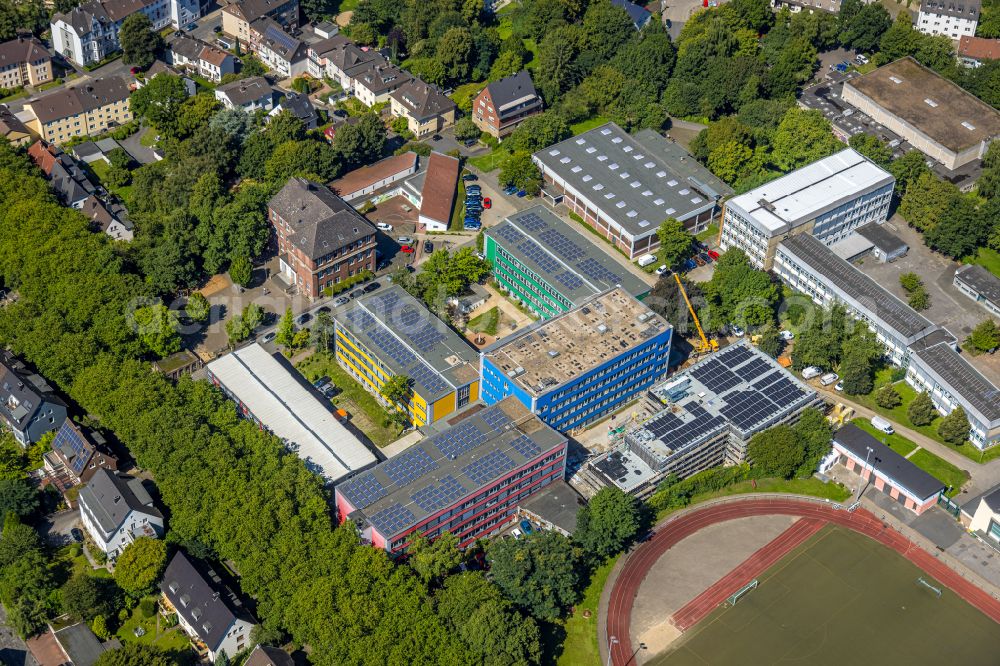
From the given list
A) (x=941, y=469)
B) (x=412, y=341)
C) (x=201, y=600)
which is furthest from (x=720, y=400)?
(x=201, y=600)

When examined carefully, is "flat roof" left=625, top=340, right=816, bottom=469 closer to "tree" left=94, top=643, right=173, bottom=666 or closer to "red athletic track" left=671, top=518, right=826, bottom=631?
"red athletic track" left=671, top=518, right=826, bottom=631

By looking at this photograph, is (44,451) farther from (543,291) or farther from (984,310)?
(984,310)

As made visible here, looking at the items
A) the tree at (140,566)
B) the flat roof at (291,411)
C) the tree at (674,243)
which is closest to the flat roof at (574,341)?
the tree at (674,243)

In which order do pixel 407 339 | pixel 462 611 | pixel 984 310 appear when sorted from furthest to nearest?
pixel 984 310
pixel 407 339
pixel 462 611

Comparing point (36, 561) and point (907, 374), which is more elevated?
point (907, 374)

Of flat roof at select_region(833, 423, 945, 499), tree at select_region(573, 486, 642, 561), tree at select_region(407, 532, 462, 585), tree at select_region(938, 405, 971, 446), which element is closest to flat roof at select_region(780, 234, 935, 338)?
tree at select_region(938, 405, 971, 446)

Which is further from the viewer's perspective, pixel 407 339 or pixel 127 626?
pixel 407 339

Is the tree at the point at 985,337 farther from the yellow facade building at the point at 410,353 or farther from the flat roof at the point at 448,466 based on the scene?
→ the yellow facade building at the point at 410,353

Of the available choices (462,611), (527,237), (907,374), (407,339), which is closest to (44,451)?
(407,339)
